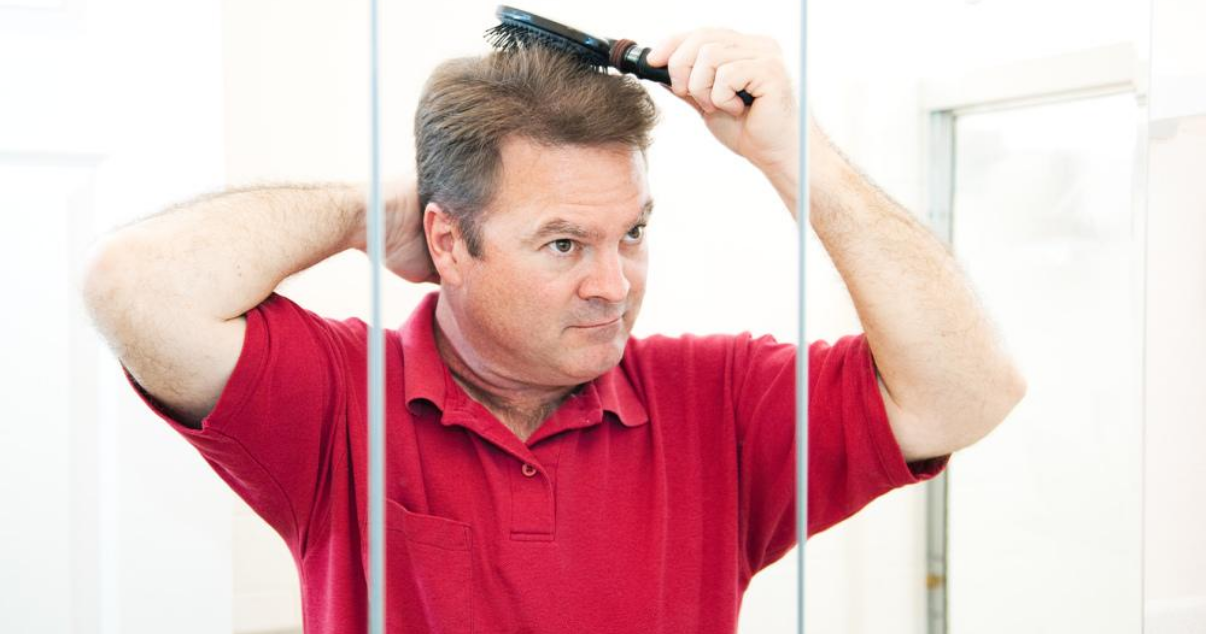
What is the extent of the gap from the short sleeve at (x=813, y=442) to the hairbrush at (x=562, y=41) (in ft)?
0.74

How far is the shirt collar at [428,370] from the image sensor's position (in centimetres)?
75

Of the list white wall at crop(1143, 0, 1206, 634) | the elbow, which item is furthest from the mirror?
white wall at crop(1143, 0, 1206, 634)

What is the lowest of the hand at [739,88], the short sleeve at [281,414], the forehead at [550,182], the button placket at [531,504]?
the button placket at [531,504]

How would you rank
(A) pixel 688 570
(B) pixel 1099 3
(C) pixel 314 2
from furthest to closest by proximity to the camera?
(B) pixel 1099 3 < (A) pixel 688 570 < (C) pixel 314 2

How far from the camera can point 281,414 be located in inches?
31.8

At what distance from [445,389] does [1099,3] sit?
0.67 metres

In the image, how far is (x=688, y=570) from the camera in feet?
2.74

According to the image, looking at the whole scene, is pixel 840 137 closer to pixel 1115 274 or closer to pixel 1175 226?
pixel 1115 274

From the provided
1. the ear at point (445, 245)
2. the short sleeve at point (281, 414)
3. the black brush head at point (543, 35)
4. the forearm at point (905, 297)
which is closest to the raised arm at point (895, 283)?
the forearm at point (905, 297)

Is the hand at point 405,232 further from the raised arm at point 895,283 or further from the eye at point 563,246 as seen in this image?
the raised arm at point 895,283

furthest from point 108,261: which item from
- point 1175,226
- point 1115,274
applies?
point 1175,226

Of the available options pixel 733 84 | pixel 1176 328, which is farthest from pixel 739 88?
pixel 1176 328

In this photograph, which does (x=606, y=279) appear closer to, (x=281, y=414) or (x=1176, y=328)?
(x=281, y=414)

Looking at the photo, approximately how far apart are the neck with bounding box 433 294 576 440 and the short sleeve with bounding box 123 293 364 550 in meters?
0.06
